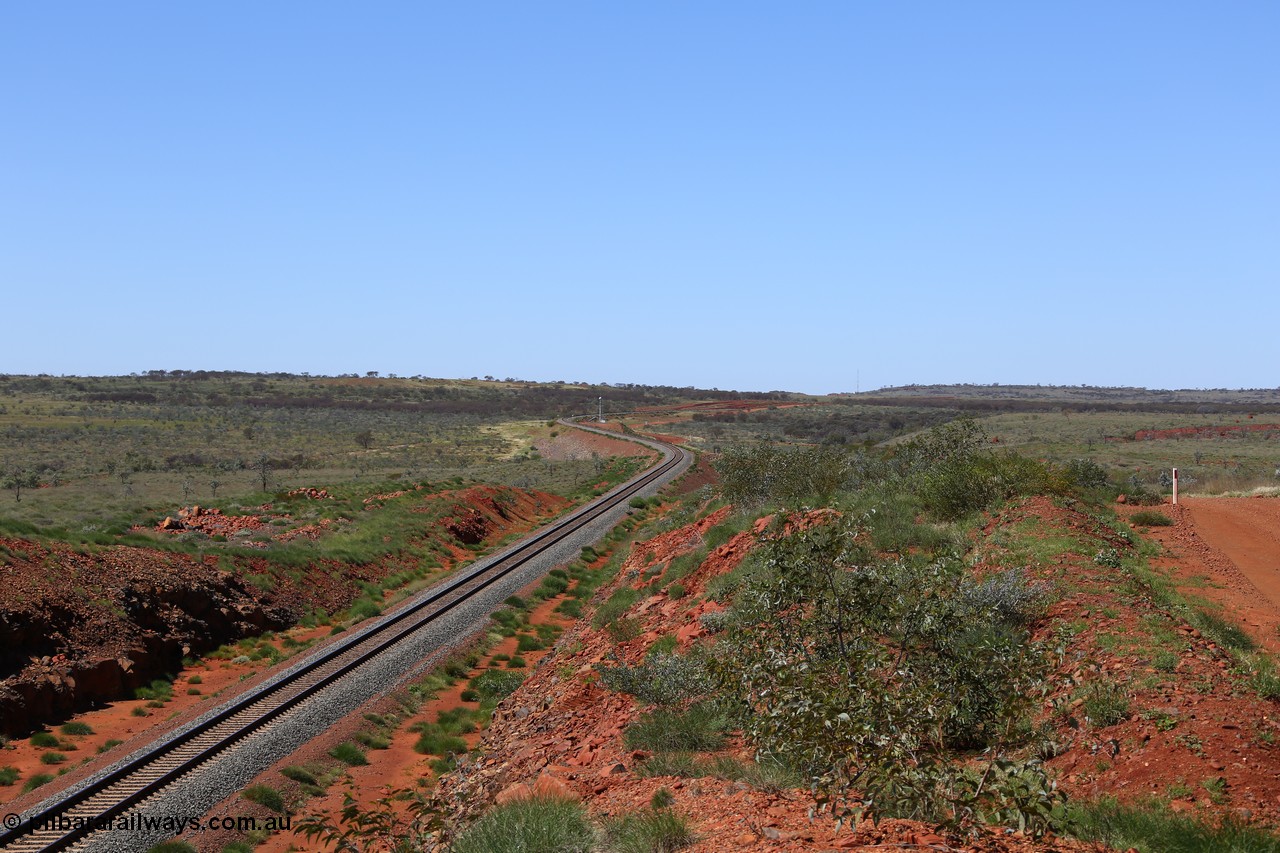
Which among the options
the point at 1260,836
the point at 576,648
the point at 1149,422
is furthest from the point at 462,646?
the point at 1149,422

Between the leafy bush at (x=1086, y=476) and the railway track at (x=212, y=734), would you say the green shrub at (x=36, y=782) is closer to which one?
the railway track at (x=212, y=734)

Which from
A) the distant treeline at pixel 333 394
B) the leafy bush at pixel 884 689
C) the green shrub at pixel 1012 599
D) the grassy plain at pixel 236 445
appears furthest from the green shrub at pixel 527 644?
the distant treeline at pixel 333 394

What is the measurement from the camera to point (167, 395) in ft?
444

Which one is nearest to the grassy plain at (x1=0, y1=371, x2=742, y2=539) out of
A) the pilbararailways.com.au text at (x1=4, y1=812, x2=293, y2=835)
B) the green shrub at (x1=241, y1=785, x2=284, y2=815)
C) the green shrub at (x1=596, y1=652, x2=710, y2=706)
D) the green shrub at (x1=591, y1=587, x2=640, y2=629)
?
the pilbararailways.com.au text at (x1=4, y1=812, x2=293, y2=835)

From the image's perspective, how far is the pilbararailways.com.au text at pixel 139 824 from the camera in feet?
37.0

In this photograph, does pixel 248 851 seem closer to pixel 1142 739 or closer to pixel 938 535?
pixel 1142 739

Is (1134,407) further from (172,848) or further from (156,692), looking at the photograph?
(172,848)

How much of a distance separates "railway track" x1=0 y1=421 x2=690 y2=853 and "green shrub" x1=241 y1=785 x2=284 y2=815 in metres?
1.00

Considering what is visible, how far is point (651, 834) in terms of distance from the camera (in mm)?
7312

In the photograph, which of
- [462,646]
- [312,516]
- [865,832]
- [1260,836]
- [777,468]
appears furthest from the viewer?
[312,516]

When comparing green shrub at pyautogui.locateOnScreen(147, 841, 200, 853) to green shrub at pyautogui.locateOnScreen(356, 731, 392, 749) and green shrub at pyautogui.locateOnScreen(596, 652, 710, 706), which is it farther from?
green shrub at pyautogui.locateOnScreen(596, 652, 710, 706)

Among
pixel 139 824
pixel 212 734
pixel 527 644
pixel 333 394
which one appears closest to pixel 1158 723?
pixel 139 824

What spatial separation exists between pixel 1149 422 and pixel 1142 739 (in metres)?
95.6

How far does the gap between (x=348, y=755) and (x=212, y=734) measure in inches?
82.9
